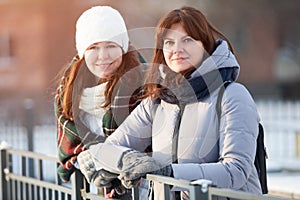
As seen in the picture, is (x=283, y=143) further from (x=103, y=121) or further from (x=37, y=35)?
(x=37, y=35)

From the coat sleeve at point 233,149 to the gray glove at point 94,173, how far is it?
0.44 m

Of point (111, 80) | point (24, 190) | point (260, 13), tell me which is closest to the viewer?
point (111, 80)

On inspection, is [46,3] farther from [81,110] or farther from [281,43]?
[81,110]

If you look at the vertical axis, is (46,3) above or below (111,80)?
above

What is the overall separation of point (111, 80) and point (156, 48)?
1.65ft

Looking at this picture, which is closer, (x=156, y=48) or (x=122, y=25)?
(x=156, y=48)

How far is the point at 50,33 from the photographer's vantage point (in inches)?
1064

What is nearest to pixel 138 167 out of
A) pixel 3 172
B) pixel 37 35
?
pixel 3 172

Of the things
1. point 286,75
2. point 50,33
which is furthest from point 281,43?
point 50,33

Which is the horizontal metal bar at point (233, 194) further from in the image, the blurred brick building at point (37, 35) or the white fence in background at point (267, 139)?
the blurred brick building at point (37, 35)

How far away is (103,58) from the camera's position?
14.3 ft

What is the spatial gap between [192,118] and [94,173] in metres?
0.63

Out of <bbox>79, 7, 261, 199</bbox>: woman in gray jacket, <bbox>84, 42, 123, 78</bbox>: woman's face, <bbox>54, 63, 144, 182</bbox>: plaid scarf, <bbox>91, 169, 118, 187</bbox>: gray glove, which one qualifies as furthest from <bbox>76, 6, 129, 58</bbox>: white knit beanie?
<bbox>91, 169, 118, 187</bbox>: gray glove

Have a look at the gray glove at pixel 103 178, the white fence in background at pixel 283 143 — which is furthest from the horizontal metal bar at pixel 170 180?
the white fence in background at pixel 283 143
